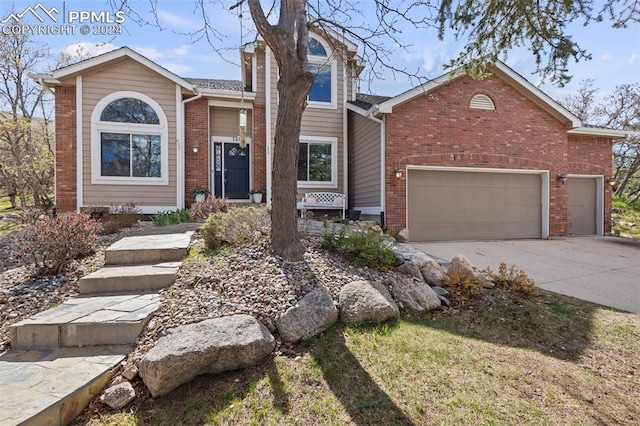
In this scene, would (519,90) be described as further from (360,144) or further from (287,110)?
(287,110)

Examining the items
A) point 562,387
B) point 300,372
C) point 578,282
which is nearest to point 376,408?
point 300,372

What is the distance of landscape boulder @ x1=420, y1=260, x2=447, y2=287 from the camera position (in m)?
4.49

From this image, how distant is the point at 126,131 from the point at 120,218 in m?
3.23

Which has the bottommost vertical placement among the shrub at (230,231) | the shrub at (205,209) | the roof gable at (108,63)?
the shrub at (230,231)

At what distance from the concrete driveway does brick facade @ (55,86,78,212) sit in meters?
10.2

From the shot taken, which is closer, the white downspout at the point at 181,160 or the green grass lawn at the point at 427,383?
the green grass lawn at the point at 427,383

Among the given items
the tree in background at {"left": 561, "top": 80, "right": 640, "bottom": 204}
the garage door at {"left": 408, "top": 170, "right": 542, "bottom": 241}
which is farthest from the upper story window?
the tree in background at {"left": 561, "top": 80, "right": 640, "bottom": 204}

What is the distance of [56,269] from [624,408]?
6374mm

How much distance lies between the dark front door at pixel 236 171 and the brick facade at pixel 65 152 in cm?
433

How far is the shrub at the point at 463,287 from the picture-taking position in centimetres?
413

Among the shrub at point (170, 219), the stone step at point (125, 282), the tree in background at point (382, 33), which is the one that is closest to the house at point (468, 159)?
the tree in background at point (382, 33)

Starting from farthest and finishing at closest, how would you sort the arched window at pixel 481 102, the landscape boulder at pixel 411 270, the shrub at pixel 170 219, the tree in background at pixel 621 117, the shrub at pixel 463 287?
the tree in background at pixel 621 117
the arched window at pixel 481 102
the shrub at pixel 170 219
the landscape boulder at pixel 411 270
the shrub at pixel 463 287

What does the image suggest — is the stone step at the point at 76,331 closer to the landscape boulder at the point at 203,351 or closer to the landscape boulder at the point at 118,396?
the landscape boulder at the point at 203,351

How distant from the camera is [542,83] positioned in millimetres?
5434
